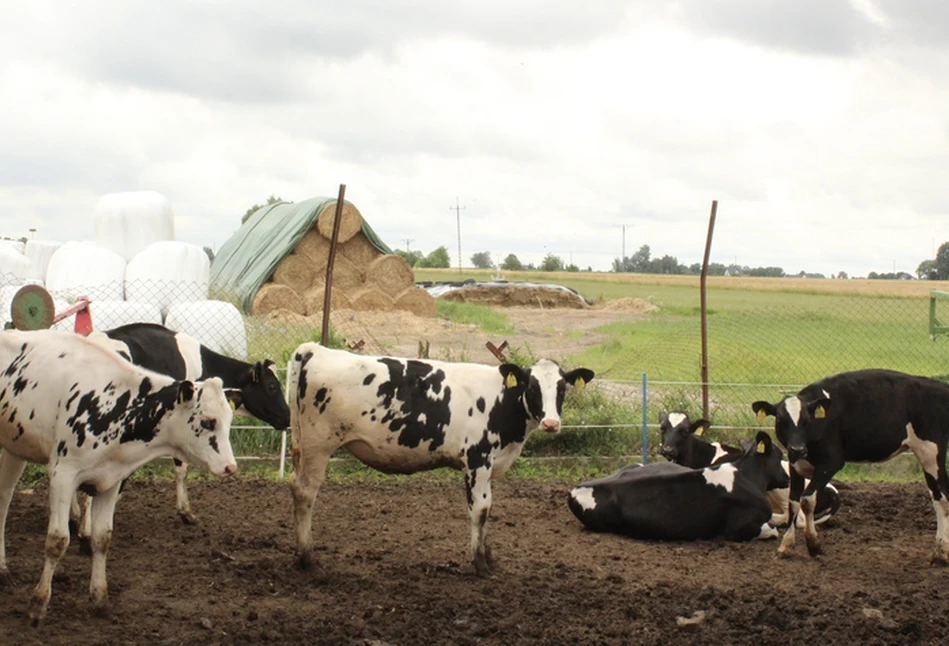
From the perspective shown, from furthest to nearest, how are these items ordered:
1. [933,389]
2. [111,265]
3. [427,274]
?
[427,274] < [111,265] < [933,389]

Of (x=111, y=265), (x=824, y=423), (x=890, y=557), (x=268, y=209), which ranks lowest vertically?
(x=890, y=557)

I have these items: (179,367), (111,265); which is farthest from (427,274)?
(179,367)

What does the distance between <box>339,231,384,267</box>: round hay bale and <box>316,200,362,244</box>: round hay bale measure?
317mm

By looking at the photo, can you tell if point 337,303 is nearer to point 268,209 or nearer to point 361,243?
point 361,243

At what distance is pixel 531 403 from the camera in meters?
7.71

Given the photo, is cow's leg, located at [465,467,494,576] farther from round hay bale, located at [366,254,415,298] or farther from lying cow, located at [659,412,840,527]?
round hay bale, located at [366,254,415,298]

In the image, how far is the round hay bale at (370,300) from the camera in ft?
81.9

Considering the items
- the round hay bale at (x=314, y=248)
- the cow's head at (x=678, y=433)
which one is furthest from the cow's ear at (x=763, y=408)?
the round hay bale at (x=314, y=248)

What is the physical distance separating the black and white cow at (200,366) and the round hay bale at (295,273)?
50.1ft

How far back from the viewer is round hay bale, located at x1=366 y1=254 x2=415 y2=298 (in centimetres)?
2541

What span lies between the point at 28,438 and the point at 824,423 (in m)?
5.70

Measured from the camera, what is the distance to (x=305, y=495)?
7344 mm

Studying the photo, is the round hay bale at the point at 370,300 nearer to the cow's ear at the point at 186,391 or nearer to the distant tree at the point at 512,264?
the cow's ear at the point at 186,391

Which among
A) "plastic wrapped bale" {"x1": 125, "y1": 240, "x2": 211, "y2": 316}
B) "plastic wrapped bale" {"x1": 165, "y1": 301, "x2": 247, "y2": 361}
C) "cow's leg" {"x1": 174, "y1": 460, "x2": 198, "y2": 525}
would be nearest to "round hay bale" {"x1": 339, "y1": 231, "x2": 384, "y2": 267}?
"plastic wrapped bale" {"x1": 125, "y1": 240, "x2": 211, "y2": 316}
